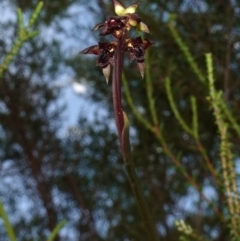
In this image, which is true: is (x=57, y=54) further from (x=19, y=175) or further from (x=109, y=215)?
(x=109, y=215)

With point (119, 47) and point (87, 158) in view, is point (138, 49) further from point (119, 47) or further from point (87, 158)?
point (87, 158)

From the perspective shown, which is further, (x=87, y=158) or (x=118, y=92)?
(x=87, y=158)

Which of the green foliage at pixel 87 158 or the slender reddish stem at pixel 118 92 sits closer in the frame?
the slender reddish stem at pixel 118 92

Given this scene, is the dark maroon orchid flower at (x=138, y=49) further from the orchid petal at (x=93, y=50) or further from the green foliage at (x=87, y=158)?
the green foliage at (x=87, y=158)

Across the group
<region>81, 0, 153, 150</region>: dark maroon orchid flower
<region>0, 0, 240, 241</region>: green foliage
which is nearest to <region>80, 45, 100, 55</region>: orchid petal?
<region>81, 0, 153, 150</region>: dark maroon orchid flower

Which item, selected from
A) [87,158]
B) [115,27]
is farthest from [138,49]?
[87,158]

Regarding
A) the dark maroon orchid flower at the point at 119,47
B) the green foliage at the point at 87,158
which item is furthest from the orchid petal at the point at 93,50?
the green foliage at the point at 87,158

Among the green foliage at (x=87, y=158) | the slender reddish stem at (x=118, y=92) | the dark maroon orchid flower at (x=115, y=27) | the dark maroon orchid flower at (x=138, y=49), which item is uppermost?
the green foliage at (x=87, y=158)

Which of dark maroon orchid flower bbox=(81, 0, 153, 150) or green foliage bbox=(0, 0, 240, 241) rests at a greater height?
green foliage bbox=(0, 0, 240, 241)

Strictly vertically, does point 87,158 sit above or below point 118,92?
above

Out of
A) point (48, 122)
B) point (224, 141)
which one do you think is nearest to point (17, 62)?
point (48, 122)

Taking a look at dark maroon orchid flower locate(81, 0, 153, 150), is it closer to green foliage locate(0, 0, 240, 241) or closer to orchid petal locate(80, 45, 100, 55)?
orchid petal locate(80, 45, 100, 55)
